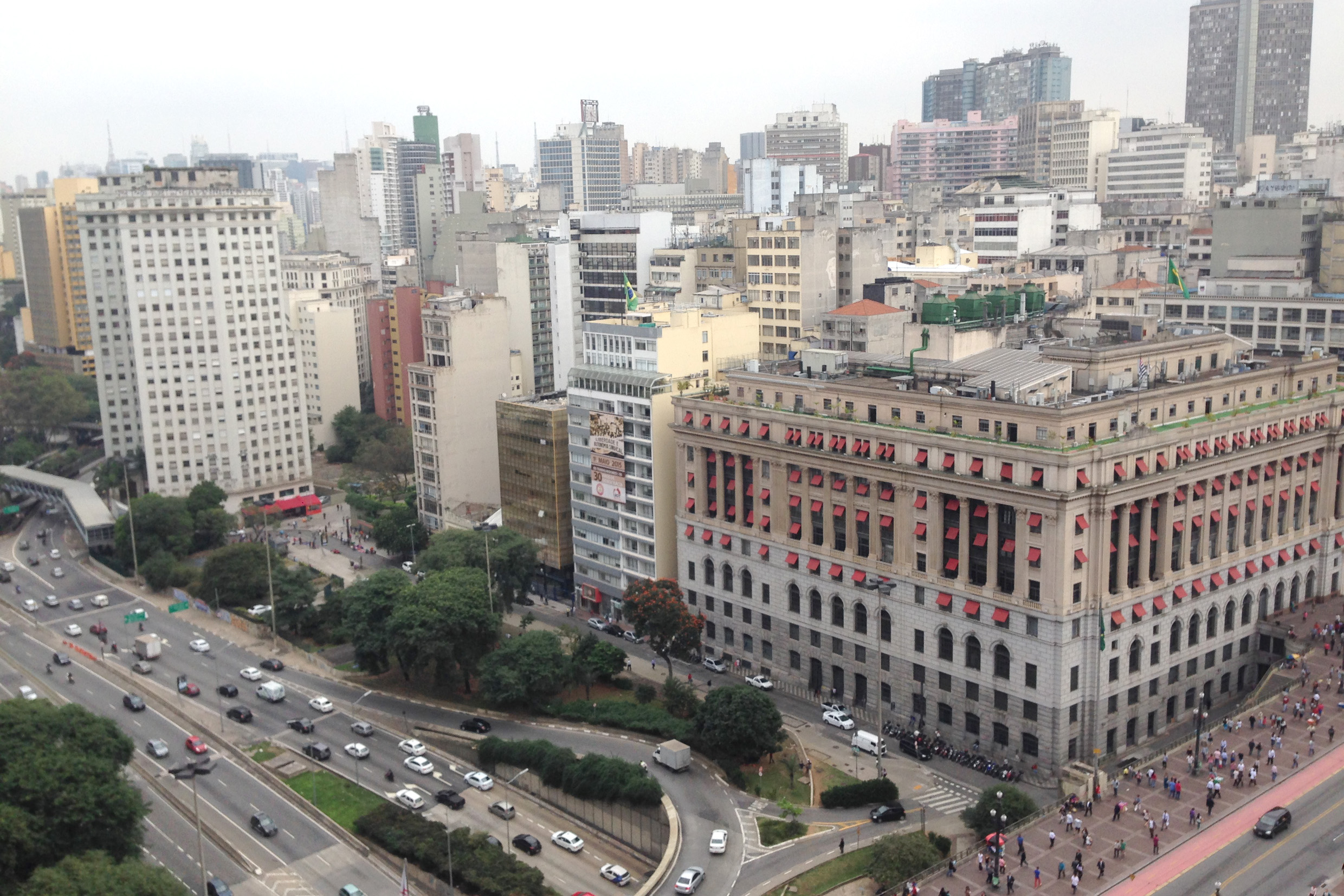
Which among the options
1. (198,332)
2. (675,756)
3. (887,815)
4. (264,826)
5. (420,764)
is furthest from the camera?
(198,332)

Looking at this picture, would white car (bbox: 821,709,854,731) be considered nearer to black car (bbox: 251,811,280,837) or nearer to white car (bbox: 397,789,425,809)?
white car (bbox: 397,789,425,809)

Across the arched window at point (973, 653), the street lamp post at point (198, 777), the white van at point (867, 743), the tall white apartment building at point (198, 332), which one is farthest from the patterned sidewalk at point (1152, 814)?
the tall white apartment building at point (198, 332)

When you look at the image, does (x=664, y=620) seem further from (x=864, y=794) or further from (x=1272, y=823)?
(x=1272, y=823)

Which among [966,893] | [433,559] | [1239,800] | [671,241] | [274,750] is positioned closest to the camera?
[966,893]

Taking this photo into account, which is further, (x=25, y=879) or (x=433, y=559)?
(x=433, y=559)

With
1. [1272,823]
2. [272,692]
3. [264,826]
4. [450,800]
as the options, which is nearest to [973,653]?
[1272,823]

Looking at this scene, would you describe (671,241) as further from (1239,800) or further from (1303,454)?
(1239,800)

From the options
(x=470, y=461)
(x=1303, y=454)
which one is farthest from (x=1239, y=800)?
(x=470, y=461)
